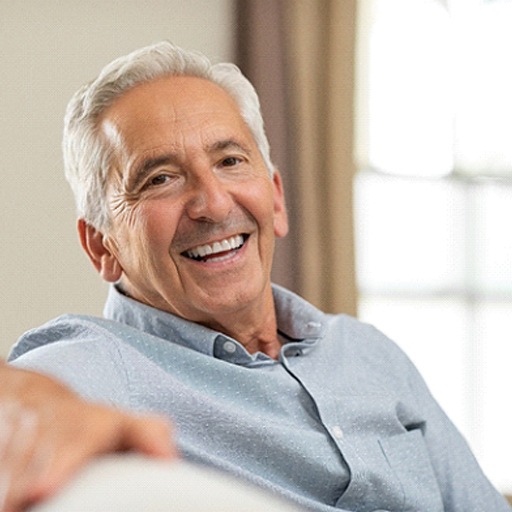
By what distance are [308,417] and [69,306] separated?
5.97ft

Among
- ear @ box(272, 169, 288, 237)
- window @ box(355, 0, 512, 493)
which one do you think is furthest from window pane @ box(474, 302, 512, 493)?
ear @ box(272, 169, 288, 237)

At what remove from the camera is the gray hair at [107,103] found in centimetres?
190

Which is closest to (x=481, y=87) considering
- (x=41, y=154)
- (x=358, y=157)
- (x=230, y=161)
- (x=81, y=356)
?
(x=358, y=157)

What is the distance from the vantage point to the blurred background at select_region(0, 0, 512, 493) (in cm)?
346

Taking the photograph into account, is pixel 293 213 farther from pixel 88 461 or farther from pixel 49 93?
pixel 88 461

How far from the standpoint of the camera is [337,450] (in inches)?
70.7

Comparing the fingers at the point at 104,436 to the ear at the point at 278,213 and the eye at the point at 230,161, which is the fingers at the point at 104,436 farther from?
the ear at the point at 278,213

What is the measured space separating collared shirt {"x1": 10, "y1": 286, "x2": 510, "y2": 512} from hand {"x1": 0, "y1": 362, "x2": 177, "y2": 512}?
696 millimetres

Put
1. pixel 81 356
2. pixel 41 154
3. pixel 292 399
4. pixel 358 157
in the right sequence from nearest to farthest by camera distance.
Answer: pixel 81 356, pixel 292 399, pixel 41 154, pixel 358 157

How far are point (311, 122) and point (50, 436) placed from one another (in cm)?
336

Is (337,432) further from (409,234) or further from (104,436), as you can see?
(409,234)

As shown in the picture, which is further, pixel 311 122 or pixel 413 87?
pixel 413 87

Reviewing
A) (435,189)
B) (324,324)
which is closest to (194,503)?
(324,324)

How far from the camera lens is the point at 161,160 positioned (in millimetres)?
1858
